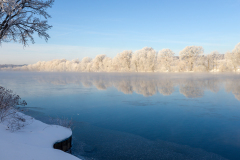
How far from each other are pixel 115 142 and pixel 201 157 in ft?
8.17

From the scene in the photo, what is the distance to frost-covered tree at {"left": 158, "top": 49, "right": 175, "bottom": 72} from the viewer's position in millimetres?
70438

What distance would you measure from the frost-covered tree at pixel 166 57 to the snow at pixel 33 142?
68400 millimetres

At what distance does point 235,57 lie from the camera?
58.2 meters

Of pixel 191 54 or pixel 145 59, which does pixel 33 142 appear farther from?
pixel 191 54

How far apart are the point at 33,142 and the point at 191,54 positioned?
7193cm

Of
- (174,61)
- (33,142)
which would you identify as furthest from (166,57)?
(33,142)

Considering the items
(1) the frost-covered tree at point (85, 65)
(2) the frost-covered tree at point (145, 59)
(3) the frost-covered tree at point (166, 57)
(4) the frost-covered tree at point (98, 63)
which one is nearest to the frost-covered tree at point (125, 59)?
(2) the frost-covered tree at point (145, 59)

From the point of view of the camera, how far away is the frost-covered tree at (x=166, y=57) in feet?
231

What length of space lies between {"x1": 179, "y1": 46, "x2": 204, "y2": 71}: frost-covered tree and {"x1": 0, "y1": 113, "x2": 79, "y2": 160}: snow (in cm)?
7000

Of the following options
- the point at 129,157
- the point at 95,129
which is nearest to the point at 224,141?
the point at 129,157

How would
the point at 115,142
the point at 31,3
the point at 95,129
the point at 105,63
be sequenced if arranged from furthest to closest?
the point at 105,63 → the point at 31,3 → the point at 95,129 → the point at 115,142

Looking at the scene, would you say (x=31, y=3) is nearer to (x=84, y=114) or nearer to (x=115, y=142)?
(x=84, y=114)

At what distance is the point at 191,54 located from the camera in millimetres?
69000

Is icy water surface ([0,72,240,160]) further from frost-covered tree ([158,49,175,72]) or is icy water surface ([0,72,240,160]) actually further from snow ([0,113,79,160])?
frost-covered tree ([158,49,175,72])
